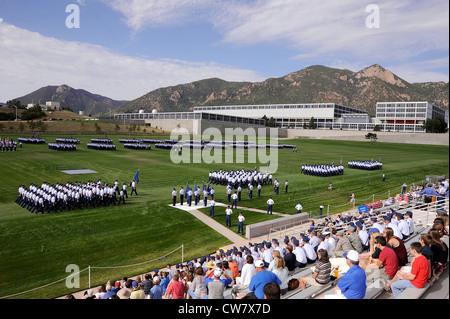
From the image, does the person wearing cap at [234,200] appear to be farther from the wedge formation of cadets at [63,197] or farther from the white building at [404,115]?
the white building at [404,115]

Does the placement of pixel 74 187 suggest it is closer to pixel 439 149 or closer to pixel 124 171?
pixel 124 171

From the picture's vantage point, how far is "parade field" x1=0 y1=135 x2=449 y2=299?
1157cm

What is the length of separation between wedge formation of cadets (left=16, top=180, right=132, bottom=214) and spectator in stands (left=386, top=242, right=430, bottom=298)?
16409 millimetres

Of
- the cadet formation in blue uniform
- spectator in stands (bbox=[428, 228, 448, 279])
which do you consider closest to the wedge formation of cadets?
spectator in stands (bbox=[428, 228, 448, 279])

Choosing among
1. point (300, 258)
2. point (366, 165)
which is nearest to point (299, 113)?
point (366, 165)

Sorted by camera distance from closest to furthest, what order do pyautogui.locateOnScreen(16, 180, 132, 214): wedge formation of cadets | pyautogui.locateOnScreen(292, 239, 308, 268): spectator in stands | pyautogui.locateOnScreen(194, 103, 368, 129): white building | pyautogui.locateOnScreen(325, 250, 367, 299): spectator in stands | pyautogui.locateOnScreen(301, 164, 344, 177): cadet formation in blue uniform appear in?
pyautogui.locateOnScreen(325, 250, 367, 299): spectator in stands → pyautogui.locateOnScreen(292, 239, 308, 268): spectator in stands → pyautogui.locateOnScreen(16, 180, 132, 214): wedge formation of cadets → pyautogui.locateOnScreen(301, 164, 344, 177): cadet formation in blue uniform → pyautogui.locateOnScreen(194, 103, 368, 129): white building

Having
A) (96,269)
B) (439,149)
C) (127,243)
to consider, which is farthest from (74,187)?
(439,149)

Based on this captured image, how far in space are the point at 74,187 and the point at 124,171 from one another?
11.6m

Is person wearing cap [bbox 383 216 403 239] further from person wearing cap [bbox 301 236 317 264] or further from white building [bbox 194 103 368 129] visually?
white building [bbox 194 103 368 129]

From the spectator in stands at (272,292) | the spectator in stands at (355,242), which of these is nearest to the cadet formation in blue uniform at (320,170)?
the spectator in stands at (355,242)

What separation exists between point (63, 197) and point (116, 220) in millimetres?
3390

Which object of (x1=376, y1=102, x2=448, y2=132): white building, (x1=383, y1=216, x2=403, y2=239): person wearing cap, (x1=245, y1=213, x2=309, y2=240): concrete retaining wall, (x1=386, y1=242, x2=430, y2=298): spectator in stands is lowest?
(x1=245, y1=213, x2=309, y2=240): concrete retaining wall

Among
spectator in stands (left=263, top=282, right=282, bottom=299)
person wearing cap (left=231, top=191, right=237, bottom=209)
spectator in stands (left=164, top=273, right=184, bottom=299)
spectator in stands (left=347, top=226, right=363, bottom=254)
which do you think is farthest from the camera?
person wearing cap (left=231, top=191, right=237, bottom=209)

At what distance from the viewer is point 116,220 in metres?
16.7
